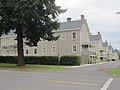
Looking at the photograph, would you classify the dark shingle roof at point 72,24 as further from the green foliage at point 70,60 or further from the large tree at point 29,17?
the large tree at point 29,17

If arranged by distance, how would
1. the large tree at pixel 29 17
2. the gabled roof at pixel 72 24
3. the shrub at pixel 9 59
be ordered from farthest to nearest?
the gabled roof at pixel 72 24, the shrub at pixel 9 59, the large tree at pixel 29 17

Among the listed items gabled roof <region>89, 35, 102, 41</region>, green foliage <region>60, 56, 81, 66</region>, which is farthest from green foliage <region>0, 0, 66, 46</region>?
gabled roof <region>89, 35, 102, 41</region>

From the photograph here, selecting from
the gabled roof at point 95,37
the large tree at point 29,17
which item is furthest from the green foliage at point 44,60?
the gabled roof at point 95,37

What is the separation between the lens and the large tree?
33406 millimetres

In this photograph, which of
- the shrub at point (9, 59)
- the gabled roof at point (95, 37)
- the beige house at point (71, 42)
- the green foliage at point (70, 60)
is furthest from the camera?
the gabled roof at point (95, 37)

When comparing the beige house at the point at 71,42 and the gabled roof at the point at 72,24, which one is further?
the gabled roof at the point at 72,24

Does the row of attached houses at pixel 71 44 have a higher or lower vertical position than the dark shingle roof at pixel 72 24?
lower

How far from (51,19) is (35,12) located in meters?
3.74

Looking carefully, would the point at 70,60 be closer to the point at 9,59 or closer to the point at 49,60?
the point at 49,60

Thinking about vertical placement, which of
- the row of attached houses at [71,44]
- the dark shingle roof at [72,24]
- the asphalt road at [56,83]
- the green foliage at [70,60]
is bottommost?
the asphalt road at [56,83]

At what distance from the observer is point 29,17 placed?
3466cm

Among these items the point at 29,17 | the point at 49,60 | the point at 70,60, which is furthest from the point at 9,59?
the point at 29,17

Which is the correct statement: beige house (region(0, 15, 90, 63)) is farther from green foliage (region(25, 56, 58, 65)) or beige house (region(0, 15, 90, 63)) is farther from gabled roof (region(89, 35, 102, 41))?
gabled roof (region(89, 35, 102, 41))

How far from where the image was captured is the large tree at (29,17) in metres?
33.4
